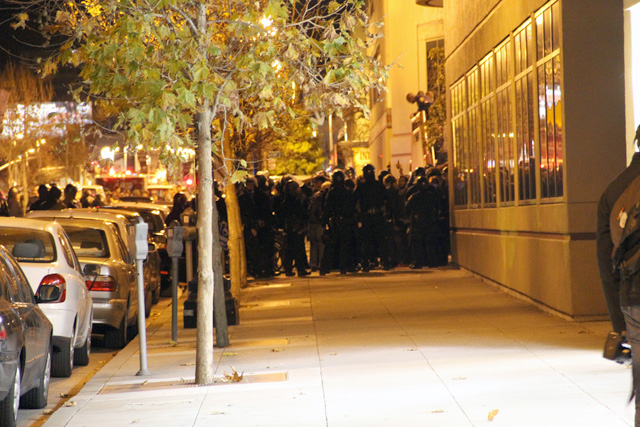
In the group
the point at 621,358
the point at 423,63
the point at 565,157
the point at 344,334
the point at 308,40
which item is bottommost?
the point at 344,334

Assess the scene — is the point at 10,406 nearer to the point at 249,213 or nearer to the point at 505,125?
the point at 505,125

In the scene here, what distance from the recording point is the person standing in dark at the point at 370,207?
2094cm

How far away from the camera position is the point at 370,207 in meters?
21.0

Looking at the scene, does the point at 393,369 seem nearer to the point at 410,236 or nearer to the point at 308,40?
the point at 308,40

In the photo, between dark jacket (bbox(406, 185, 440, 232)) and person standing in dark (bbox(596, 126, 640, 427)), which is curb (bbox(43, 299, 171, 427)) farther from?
dark jacket (bbox(406, 185, 440, 232))

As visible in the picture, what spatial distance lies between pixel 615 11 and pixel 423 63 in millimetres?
29934

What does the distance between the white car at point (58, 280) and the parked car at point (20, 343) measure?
116cm

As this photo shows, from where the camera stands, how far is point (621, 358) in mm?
4754

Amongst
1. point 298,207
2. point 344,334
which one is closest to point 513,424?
point 344,334

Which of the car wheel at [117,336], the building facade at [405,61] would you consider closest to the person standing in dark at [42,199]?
the car wheel at [117,336]

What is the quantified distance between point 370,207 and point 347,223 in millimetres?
576

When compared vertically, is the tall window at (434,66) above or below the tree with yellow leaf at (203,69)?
above

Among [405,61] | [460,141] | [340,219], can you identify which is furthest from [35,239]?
[405,61]

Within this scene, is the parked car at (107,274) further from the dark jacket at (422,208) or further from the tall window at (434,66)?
the tall window at (434,66)
